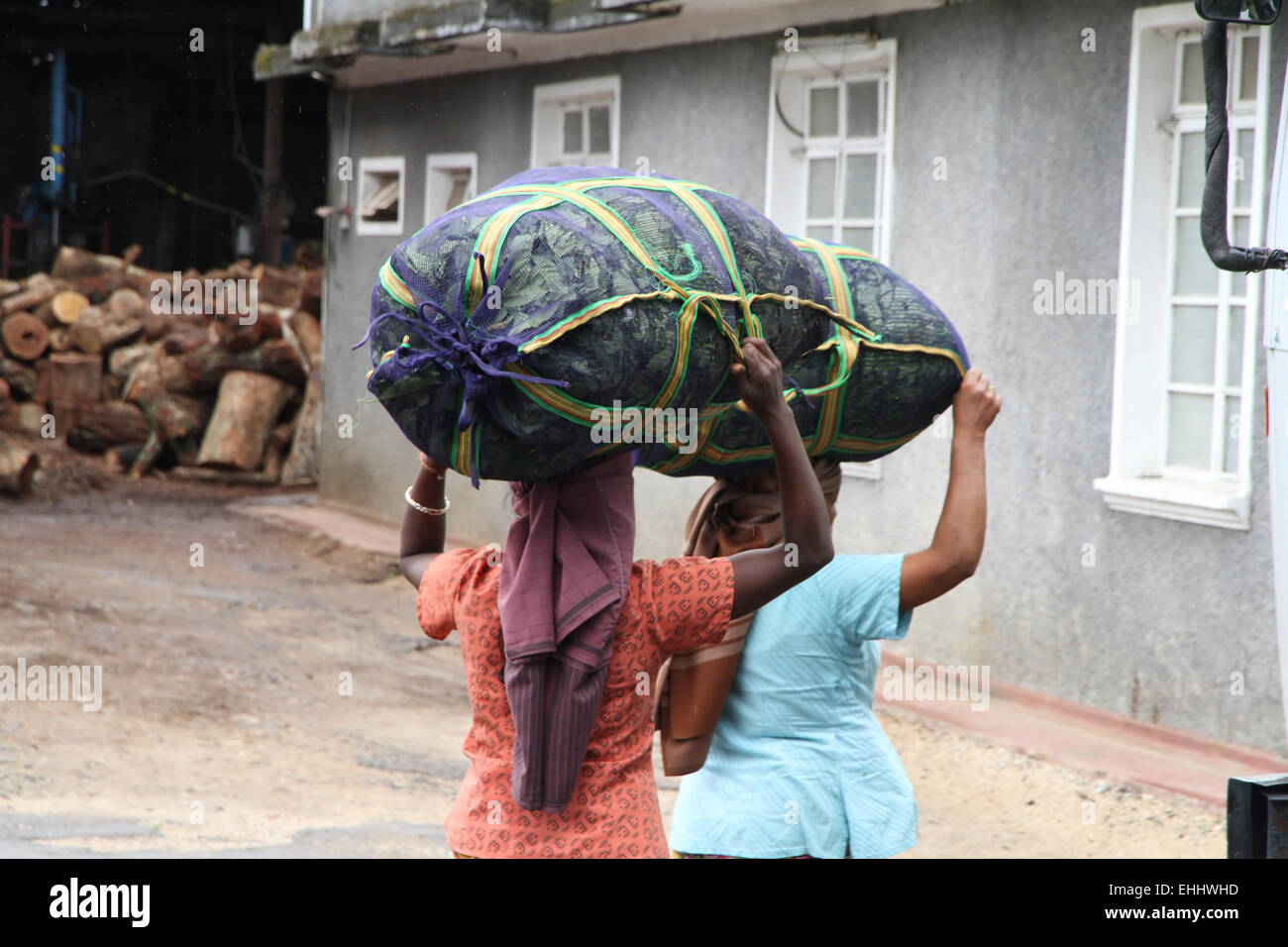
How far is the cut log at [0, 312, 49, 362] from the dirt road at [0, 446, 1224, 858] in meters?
5.94

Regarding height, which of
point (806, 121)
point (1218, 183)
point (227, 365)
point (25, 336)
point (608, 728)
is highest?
point (806, 121)

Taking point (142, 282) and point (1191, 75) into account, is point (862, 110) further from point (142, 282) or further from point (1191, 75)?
point (142, 282)

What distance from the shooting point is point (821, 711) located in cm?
296

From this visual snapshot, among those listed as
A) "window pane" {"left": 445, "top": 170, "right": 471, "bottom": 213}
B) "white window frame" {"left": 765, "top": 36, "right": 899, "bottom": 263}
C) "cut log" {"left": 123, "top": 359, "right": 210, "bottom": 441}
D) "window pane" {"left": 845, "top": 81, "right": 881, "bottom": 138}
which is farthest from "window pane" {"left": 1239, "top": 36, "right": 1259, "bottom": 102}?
"cut log" {"left": 123, "top": 359, "right": 210, "bottom": 441}

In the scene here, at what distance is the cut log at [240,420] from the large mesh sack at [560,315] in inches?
501

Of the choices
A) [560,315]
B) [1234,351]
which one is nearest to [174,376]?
[1234,351]

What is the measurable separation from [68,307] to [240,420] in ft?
10.9

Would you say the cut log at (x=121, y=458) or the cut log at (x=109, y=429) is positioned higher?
the cut log at (x=109, y=429)

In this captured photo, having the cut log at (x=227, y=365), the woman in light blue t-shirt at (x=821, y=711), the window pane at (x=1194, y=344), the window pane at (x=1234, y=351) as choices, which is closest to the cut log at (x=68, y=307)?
the cut log at (x=227, y=365)

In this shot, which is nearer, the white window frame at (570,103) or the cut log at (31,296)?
the white window frame at (570,103)

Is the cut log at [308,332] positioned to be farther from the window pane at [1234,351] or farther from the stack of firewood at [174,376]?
the window pane at [1234,351]

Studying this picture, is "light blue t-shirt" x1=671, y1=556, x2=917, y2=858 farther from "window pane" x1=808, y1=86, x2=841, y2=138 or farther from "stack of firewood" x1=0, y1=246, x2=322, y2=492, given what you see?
"stack of firewood" x1=0, y1=246, x2=322, y2=492

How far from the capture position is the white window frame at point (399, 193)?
12.5m

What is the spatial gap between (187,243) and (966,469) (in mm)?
20908
